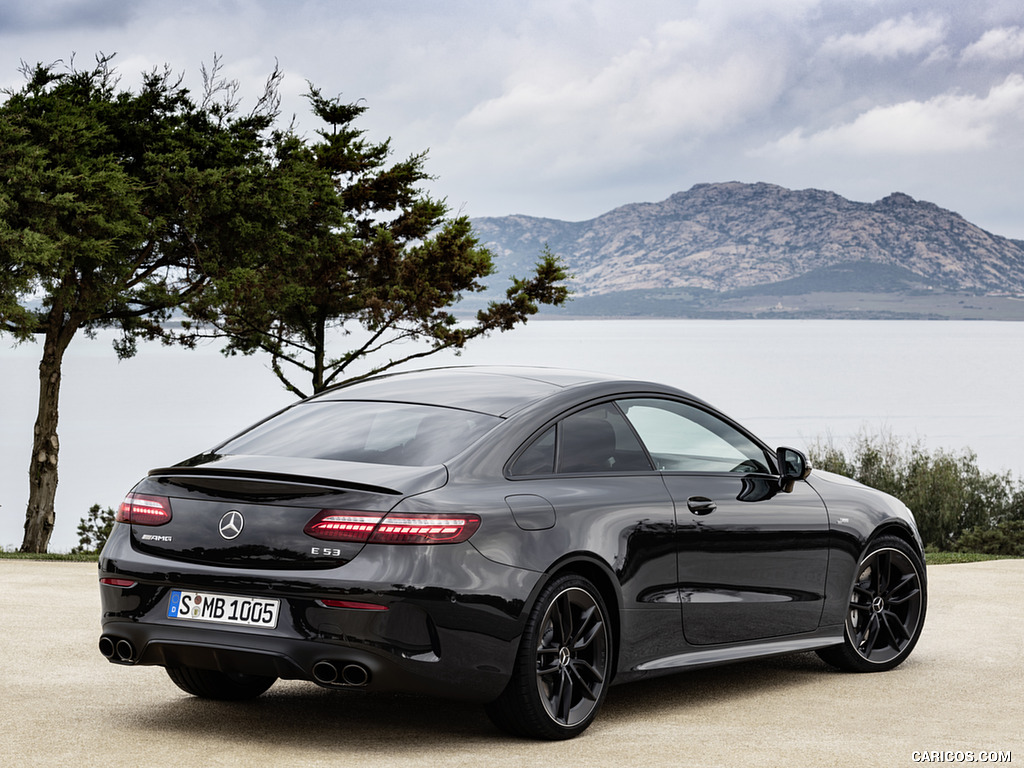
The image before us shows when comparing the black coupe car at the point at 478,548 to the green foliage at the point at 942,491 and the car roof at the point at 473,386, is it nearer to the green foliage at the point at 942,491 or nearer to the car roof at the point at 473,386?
the car roof at the point at 473,386

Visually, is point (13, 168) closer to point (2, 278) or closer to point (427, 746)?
point (2, 278)

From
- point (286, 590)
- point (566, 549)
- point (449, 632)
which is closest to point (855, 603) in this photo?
point (566, 549)

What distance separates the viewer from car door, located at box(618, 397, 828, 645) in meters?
6.76

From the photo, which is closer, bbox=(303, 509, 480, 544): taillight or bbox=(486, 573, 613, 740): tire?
bbox=(303, 509, 480, 544): taillight

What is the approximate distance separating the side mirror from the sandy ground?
1126 millimetres

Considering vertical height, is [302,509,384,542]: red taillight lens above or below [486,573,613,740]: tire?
above

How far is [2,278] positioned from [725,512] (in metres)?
18.5

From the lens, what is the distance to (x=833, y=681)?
7754 millimetres

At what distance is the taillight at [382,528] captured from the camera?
5461mm

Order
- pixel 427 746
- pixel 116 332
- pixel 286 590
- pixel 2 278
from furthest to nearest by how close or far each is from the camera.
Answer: pixel 116 332, pixel 2 278, pixel 427 746, pixel 286 590

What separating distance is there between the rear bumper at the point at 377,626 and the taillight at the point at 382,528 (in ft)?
0.13

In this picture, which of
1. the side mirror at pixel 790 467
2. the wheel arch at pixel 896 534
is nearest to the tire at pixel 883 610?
the wheel arch at pixel 896 534

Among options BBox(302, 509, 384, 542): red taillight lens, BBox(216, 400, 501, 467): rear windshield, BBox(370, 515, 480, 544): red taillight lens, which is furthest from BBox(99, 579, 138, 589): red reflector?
BBox(370, 515, 480, 544): red taillight lens

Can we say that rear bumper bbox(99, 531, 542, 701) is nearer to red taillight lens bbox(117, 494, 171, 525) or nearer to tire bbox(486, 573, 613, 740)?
tire bbox(486, 573, 613, 740)
